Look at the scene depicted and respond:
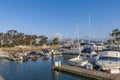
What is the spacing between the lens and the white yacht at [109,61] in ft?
112

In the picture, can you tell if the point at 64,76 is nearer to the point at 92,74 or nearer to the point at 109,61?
the point at 92,74

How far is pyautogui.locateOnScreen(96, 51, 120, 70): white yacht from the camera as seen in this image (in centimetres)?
3422

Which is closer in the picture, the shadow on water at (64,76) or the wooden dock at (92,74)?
the wooden dock at (92,74)

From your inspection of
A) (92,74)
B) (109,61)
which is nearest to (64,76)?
(92,74)

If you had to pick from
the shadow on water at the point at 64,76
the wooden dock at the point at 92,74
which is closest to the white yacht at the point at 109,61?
the wooden dock at the point at 92,74

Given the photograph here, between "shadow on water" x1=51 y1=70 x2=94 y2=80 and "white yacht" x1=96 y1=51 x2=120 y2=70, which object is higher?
"white yacht" x1=96 y1=51 x2=120 y2=70

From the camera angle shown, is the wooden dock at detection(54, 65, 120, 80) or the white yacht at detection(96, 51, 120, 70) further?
the white yacht at detection(96, 51, 120, 70)

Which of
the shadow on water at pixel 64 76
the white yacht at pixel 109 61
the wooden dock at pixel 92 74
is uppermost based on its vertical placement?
the white yacht at pixel 109 61

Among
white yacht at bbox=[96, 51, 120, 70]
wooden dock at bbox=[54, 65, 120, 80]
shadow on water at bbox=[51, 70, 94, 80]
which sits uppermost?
white yacht at bbox=[96, 51, 120, 70]

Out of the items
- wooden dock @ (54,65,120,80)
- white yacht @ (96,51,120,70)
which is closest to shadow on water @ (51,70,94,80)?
wooden dock @ (54,65,120,80)

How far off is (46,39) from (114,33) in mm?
34277

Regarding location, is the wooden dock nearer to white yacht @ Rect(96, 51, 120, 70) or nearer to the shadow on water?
the shadow on water

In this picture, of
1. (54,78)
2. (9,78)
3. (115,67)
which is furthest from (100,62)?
(9,78)

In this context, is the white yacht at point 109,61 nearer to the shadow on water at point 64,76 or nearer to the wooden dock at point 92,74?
the wooden dock at point 92,74
